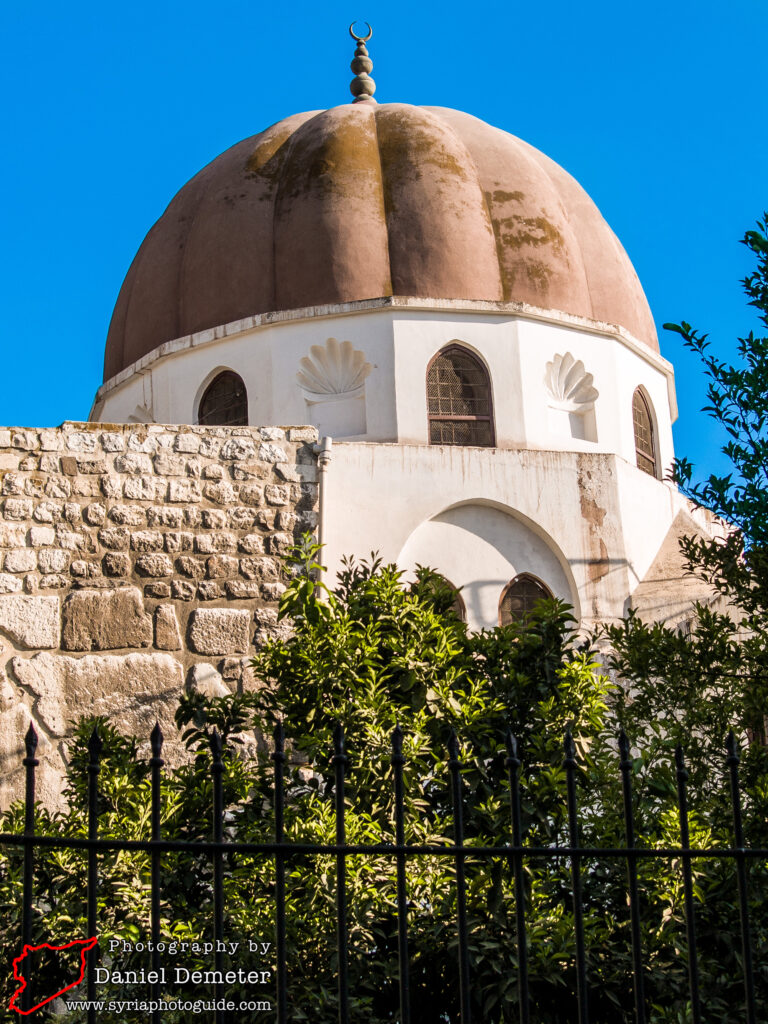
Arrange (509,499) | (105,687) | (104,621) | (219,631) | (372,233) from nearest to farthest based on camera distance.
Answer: (105,687) < (104,621) < (219,631) < (509,499) < (372,233)

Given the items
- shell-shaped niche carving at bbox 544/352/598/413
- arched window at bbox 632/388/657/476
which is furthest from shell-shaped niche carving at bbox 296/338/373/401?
arched window at bbox 632/388/657/476

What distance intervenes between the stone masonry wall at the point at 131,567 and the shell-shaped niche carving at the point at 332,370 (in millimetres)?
2997

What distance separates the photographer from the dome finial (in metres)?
12.5

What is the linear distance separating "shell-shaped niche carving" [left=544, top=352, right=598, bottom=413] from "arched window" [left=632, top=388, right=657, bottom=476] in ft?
2.14

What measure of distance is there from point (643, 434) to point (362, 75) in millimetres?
4654

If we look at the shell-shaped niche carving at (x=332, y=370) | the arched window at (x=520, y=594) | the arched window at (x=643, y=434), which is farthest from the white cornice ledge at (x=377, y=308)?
the arched window at (x=520, y=594)

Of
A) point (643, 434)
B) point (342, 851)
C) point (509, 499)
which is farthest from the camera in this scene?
point (643, 434)

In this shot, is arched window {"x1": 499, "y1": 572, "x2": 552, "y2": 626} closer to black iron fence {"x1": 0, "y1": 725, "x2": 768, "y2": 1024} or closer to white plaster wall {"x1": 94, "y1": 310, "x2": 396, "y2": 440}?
white plaster wall {"x1": 94, "y1": 310, "x2": 396, "y2": 440}

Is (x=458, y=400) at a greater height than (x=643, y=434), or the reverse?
(x=643, y=434)

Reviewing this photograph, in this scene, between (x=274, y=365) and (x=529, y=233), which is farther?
(x=529, y=233)

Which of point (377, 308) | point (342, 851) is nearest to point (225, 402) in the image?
point (377, 308)

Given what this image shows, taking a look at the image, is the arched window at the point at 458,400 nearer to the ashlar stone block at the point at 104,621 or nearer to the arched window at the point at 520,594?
the arched window at the point at 520,594

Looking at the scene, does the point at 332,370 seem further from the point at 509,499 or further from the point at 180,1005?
the point at 180,1005

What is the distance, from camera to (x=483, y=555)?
30.9 feet
